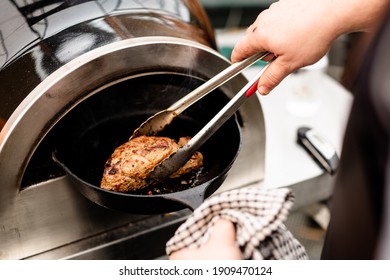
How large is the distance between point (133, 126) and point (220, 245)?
50cm

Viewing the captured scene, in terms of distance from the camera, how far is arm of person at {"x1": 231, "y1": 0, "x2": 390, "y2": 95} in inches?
36.9

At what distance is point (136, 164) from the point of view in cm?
96

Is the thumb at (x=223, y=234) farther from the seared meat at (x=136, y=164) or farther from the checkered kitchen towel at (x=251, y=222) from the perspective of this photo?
the seared meat at (x=136, y=164)

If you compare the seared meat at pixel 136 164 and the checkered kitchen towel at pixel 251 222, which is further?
the seared meat at pixel 136 164

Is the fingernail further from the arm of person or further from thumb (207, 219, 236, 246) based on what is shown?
thumb (207, 219, 236, 246)

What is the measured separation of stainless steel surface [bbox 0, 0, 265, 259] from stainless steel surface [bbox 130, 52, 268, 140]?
2.4 inches

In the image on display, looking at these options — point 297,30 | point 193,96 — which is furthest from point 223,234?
point 297,30

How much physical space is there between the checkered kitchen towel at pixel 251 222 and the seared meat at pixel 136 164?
209 millimetres

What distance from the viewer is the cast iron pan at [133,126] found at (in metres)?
1.02

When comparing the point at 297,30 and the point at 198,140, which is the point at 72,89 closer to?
the point at 198,140

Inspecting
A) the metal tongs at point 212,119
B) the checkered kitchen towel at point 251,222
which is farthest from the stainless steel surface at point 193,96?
the checkered kitchen towel at point 251,222

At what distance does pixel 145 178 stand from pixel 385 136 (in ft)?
1.85

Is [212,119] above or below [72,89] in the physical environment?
below
